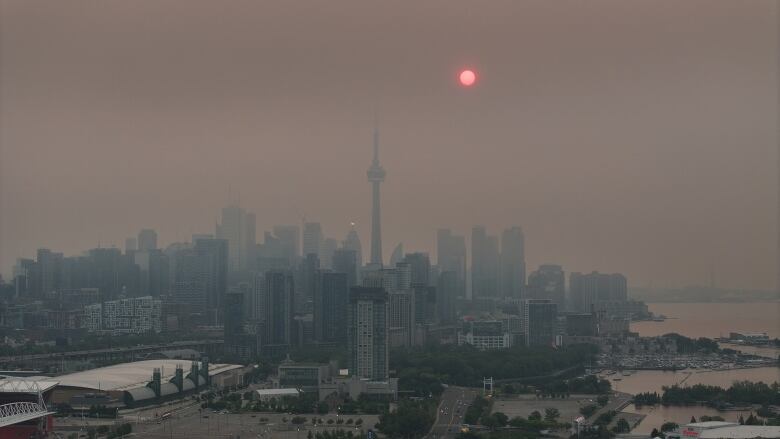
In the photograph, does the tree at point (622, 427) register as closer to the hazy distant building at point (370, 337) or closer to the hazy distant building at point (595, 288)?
the hazy distant building at point (370, 337)

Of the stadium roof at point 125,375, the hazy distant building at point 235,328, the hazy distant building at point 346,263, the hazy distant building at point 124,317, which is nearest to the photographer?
the stadium roof at point 125,375

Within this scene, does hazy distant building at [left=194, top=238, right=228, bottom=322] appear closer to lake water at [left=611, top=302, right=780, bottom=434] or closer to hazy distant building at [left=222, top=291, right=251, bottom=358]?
hazy distant building at [left=222, top=291, right=251, bottom=358]

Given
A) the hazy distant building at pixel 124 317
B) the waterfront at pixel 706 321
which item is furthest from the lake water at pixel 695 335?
the hazy distant building at pixel 124 317

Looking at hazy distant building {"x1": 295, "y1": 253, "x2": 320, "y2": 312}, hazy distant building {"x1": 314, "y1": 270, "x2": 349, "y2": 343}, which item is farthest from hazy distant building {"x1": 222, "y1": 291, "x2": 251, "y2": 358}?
hazy distant building {"x1": 295, "y1": 253, "x2": 320, "y2": 312}

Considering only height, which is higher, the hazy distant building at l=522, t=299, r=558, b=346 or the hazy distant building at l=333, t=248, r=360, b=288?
the hazy distant building at l=333, t=248, r=360, b=288

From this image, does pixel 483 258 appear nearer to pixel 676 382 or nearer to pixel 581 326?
pixel 581 326

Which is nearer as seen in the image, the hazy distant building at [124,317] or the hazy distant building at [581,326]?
the hazy distant building at [581,326]

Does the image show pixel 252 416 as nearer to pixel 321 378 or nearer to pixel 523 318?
pixel 321 378
